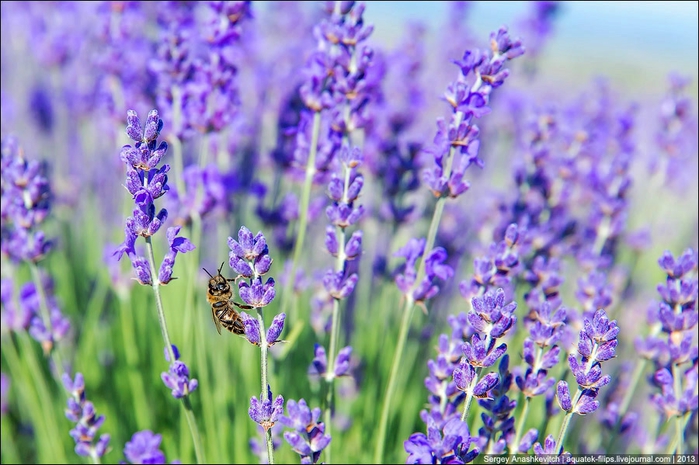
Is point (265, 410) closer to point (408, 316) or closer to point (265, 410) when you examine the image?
point (265, 410)

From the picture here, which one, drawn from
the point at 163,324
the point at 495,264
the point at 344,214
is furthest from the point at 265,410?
the point at 495,264

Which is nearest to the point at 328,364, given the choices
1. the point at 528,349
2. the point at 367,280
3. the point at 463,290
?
the point at 463,290

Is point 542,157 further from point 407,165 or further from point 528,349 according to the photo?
point 528,349

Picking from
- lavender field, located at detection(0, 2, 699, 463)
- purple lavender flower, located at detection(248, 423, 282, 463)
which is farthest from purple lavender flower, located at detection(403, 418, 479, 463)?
purple lavender flower, located at detection(248, 423, 282, 463)

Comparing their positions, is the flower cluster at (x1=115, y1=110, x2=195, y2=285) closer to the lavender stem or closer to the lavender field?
the lavender field

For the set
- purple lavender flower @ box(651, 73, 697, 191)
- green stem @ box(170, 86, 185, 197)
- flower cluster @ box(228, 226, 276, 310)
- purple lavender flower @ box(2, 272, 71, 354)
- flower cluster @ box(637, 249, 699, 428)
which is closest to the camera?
flower cluster @ box(228, 226, 276, 310)

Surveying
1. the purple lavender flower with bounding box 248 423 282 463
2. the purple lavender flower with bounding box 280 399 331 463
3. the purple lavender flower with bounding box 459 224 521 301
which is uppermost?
the purple lavender flower with bounding box 459 224 521 301

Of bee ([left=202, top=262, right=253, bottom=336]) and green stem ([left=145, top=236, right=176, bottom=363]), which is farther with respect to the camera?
bee ([left=202, top=262, right=253, bottom=336])

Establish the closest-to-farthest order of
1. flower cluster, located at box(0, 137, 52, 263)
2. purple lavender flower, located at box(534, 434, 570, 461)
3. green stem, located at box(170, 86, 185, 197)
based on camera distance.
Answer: purple lavender flower, located at box(534, 434, 570, 461)
flower cluster, located at box(0, 137, 52, 263)
green stem, located at box(170, 86, 185, 197)
